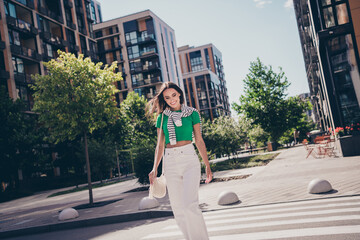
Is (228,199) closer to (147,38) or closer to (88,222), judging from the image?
(88,222)

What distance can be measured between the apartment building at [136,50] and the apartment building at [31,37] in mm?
14820

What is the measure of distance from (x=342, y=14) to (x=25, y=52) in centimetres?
2942

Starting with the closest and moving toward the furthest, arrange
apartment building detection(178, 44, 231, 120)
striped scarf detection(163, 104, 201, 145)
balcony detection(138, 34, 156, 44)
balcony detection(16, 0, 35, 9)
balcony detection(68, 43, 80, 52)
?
striped scarf detection(163, 104, 201, 145)
balcony detection(16, 0, 35, 9)
balcony detection(68, 43, 80, 52)
balcony detection(138, 34, 156, 44)
apartment building detection(178, 44, 231, 120)

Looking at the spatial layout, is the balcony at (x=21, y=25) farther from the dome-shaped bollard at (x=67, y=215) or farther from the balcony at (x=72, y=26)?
the dome-shaped bollard at (x=67, y=215)

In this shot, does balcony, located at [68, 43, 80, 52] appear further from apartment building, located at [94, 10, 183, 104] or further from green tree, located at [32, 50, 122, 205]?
green tree, located at [32, 50, 122, 205]

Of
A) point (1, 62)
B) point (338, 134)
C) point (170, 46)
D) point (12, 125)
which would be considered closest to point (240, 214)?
point (338, 134)

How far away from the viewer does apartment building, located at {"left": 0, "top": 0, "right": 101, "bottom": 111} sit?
102 feet

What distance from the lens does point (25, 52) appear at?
33281 mm

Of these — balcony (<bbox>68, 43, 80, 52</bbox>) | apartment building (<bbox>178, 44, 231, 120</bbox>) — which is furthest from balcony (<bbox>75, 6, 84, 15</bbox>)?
apartment building (<bbox>178, 44, 231, 120</bbox>)

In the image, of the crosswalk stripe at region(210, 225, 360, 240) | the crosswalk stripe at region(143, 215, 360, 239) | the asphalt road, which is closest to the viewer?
the crosswalk stripe at region(210, 225, 360, 240)

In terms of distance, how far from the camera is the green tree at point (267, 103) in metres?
34.6

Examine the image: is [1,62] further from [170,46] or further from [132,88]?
[170,46]

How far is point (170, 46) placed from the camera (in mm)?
66375

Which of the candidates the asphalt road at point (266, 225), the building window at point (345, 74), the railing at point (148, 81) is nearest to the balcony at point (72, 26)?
the railing at point (148, 81)
